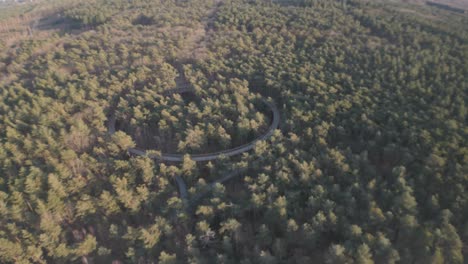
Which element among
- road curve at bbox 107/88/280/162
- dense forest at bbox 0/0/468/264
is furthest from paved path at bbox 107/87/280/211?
dense forest at bbox 0/0/468/264

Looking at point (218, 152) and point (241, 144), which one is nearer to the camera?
point (218, 152)

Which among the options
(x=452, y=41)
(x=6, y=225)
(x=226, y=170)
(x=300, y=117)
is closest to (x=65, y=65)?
(x=6, y=225)

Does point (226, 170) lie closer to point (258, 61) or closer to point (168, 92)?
point (168, 92)

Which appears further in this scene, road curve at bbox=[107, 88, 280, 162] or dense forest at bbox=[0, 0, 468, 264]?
road curve at bbox=[107, 88, 280, 162]

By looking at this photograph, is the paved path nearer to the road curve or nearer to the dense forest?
the road curve

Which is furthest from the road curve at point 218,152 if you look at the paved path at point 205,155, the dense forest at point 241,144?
the dense forest at point 241,144

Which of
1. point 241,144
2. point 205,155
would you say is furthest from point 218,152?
point 241,144

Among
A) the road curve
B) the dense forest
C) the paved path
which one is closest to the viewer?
the dense forest

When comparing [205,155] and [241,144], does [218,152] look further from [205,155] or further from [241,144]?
[241,144]

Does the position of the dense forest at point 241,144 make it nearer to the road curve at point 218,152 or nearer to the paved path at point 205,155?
the paved path at point 205,155
